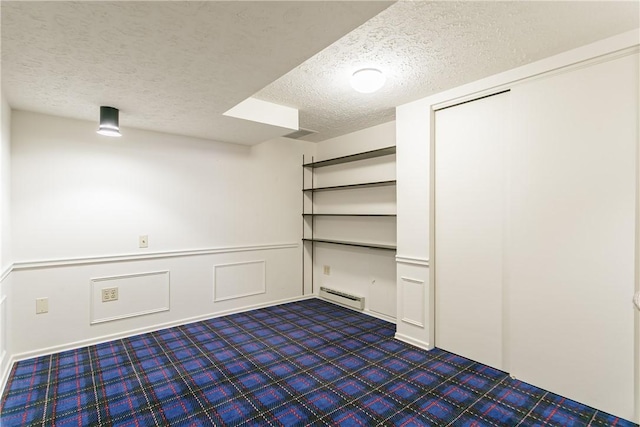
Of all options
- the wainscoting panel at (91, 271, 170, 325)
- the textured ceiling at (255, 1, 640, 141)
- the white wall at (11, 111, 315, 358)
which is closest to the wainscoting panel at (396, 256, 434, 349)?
the textured ceiling at (255, 1, 640, 141)

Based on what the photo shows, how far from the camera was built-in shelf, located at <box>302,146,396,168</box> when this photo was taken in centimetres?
362

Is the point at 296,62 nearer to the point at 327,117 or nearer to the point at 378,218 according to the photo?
the point at 327,117

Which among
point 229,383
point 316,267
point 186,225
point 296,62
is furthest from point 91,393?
point 316,267

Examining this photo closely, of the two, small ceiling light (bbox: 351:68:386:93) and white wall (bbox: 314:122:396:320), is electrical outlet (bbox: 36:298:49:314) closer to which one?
white wall (bbox: 314:122:396:320)

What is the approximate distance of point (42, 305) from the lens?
110 inches

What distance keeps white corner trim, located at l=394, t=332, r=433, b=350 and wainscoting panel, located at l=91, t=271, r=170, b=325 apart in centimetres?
251

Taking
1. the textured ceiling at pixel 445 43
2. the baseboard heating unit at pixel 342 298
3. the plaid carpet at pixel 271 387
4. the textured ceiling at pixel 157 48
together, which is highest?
the textured ceiling at pixel 445 43

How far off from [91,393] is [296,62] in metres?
2.61

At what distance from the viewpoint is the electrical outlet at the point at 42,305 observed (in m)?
2.78

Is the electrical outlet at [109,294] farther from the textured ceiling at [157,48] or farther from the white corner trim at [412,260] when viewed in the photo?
the white corner trim at [412,260]

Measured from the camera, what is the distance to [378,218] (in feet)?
12.7

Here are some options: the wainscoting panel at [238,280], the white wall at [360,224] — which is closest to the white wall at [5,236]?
the wainscoting panel at [238,280]

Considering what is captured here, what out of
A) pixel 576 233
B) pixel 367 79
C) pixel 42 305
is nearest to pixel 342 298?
pixel 576 233

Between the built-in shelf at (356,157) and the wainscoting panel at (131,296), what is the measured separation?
95.0 inches
